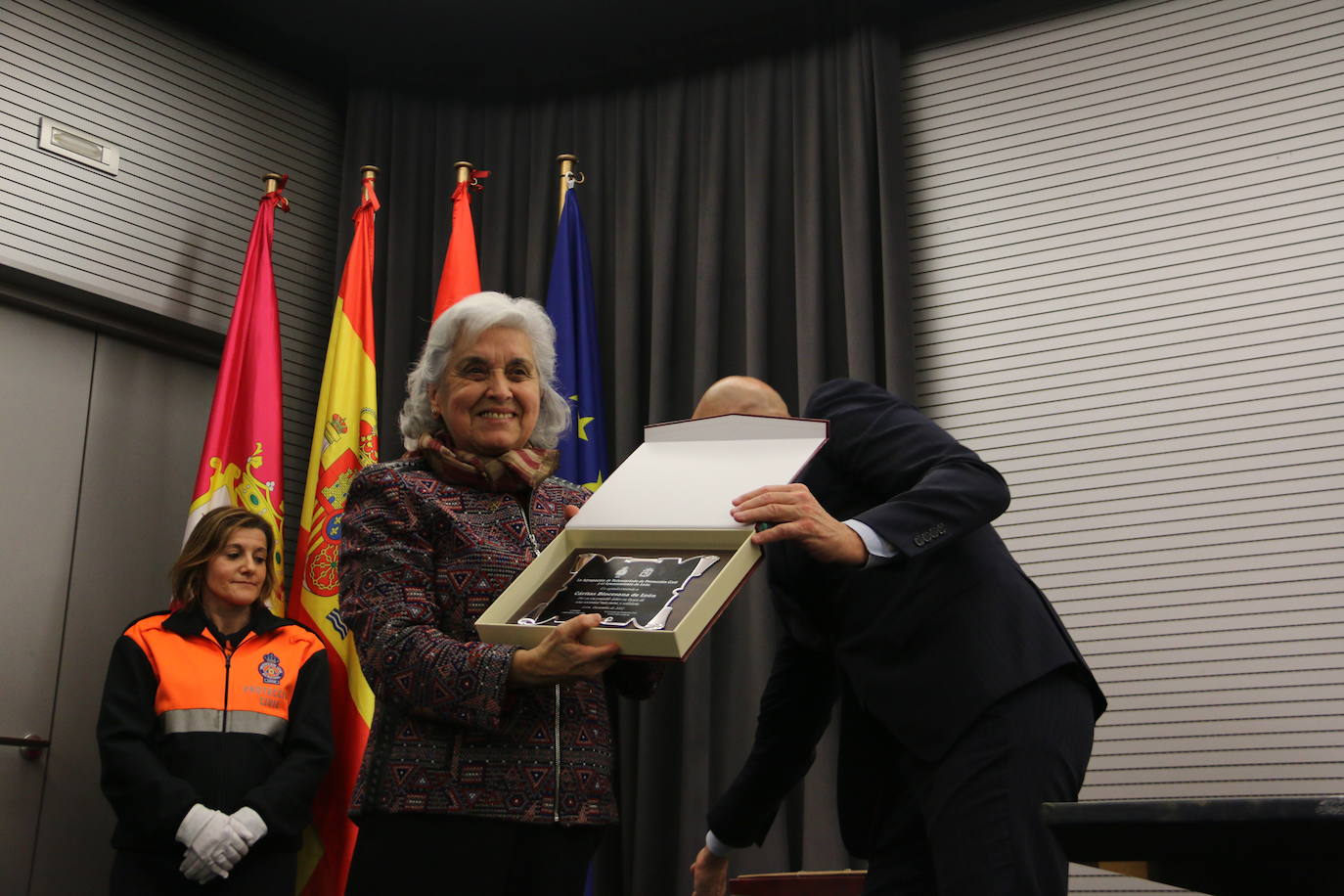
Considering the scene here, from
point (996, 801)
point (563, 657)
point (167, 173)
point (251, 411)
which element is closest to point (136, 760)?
point (251, 411)

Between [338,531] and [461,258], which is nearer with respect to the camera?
[338,531]

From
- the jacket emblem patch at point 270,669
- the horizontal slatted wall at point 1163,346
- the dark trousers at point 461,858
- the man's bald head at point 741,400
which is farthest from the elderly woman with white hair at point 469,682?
the horizontal slatted wall at point 1163,346

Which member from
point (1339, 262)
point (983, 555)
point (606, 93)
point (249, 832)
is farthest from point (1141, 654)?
point (606, 93)

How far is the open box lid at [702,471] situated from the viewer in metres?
1.52

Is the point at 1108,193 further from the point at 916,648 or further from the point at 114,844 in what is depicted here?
the point at 114,844

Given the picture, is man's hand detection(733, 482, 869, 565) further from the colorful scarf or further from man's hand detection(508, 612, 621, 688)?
the colorful scarf

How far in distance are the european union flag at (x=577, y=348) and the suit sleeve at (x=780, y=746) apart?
6.48 feet

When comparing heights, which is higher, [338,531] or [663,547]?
[338,531]

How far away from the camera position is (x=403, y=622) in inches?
61.8

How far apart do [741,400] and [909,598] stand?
3.08 ft

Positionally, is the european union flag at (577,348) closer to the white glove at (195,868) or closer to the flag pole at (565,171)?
the flag pole at (565,171)

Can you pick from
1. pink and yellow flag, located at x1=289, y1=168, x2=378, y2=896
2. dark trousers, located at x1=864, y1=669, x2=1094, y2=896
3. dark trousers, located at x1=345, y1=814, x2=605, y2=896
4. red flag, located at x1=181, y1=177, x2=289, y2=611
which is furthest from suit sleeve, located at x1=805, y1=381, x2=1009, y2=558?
red flag, located at x1=181, y1=177, x2=289, y2=611

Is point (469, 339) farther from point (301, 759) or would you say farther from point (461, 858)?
point (301, 759)

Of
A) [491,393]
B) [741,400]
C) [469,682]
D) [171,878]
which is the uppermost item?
[741,400]
